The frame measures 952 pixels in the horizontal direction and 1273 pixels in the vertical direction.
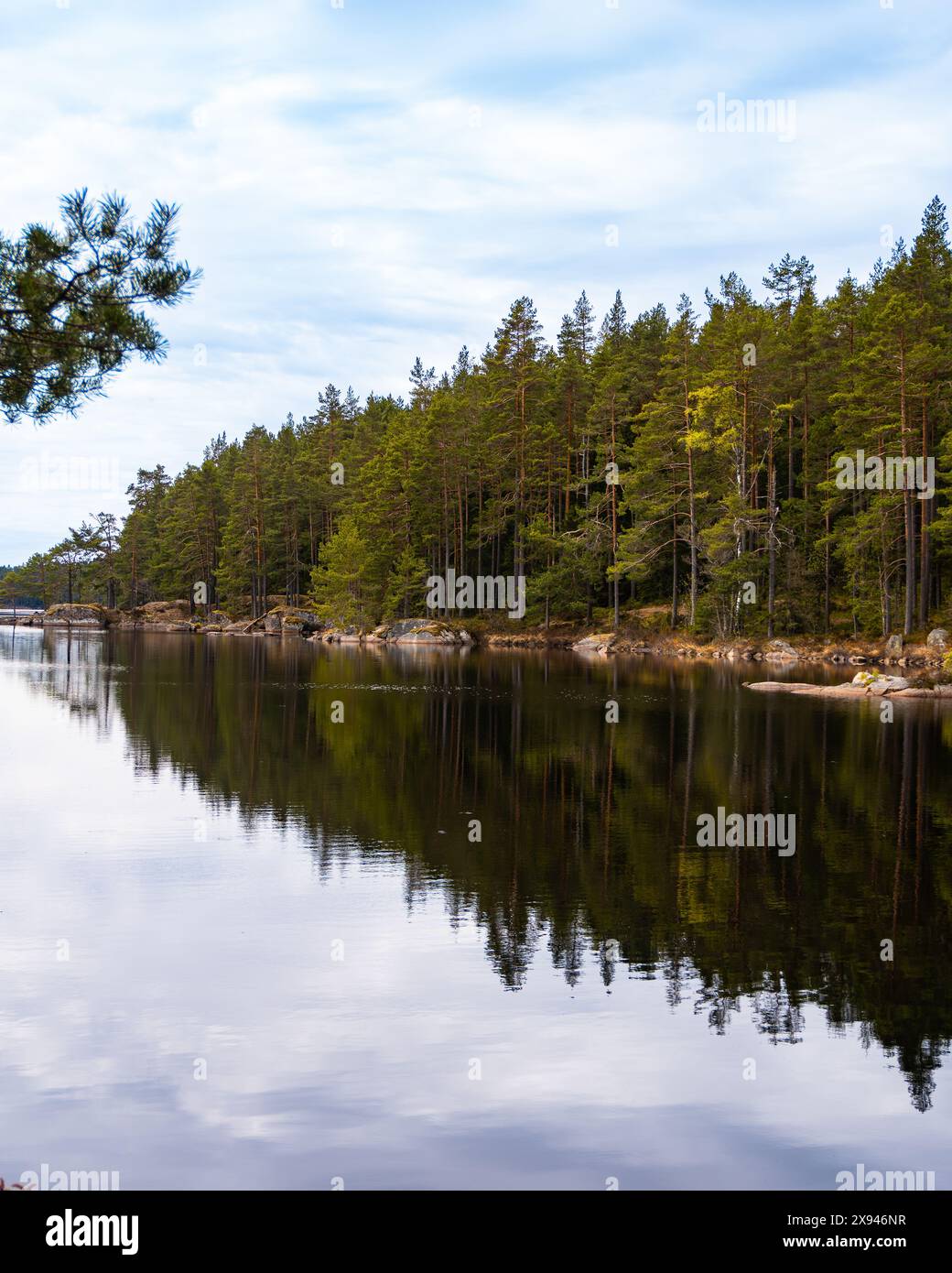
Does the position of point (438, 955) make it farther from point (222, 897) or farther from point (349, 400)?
point (349, 400)

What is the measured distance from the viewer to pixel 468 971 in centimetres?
1069

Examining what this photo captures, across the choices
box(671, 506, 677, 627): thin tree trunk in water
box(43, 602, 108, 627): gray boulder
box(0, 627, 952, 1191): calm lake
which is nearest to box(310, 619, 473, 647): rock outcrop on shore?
box(671, 506, 677, 627): thin tree trunk in water

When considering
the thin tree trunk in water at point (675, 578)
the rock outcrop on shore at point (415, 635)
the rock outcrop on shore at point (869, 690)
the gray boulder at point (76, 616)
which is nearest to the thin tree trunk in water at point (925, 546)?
the rock outcrop on shore at point (869, 690)

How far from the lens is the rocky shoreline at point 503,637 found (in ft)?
180

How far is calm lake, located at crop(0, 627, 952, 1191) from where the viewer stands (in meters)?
7.33

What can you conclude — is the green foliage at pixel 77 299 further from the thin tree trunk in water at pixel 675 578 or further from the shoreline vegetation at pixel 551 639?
the thin tree trunk in water at pixel 675 578

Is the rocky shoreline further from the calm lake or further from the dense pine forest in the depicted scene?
the calm lake

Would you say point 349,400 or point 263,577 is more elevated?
point 349,400

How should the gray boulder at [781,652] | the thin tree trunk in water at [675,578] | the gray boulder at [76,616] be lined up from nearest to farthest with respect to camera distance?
the gray boulder at [781,652] → the thin tree trunk in water at [675,578] → the gray boulder at [76,616]

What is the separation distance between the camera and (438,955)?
11125mm

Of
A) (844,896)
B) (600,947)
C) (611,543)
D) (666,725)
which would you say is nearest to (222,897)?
(600,947)

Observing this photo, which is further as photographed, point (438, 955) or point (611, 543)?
point (611, 543)

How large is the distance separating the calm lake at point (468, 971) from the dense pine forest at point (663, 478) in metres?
34.6

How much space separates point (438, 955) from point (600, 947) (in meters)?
1.73
